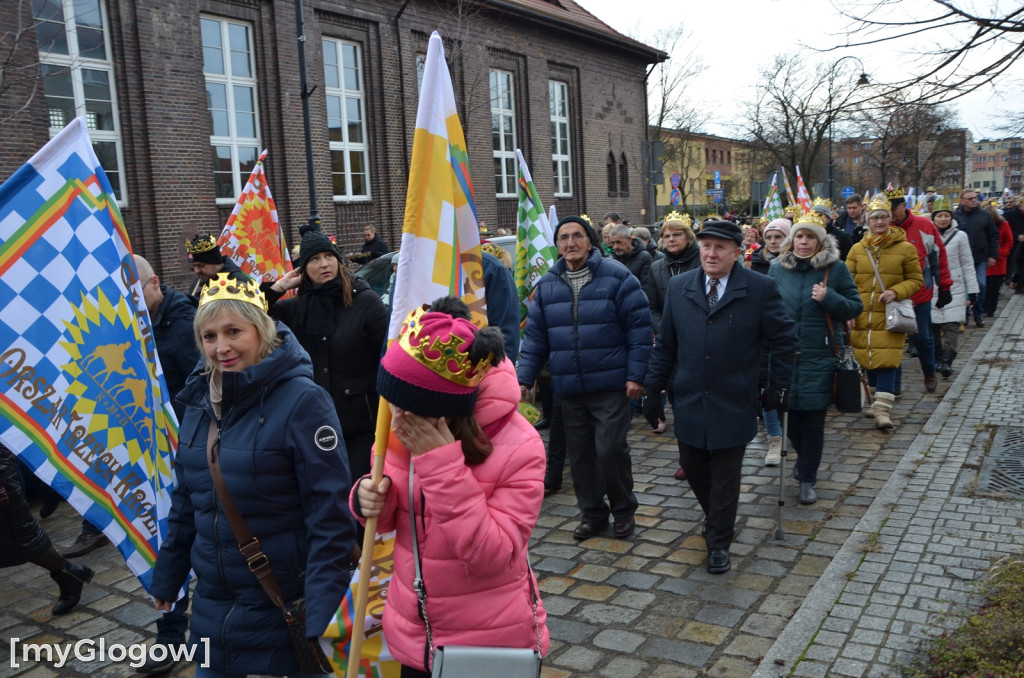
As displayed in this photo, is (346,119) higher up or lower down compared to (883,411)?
higher up

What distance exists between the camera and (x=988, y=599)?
418 cm

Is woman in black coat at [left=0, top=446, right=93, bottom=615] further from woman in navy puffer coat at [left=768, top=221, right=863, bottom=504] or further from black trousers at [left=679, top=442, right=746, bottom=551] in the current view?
woman in navy puffer coat at [left=768, top=221, right=863, bottom=504]

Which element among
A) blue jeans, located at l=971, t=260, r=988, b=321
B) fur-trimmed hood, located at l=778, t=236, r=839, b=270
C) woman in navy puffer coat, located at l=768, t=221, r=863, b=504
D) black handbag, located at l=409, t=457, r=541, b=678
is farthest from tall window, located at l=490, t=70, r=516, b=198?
black handbag, located at l=409, t=457, r=541, b=678

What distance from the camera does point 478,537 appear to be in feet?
7.08

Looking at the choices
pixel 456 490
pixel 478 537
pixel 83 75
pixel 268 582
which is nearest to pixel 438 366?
pixel 456 490

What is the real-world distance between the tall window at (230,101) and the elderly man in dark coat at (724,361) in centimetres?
1526

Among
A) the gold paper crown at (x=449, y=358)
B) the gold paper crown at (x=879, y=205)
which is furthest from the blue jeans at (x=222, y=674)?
the gold paper crown at (x=879, y=205)

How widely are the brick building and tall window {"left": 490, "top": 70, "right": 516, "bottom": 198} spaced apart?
61 mm

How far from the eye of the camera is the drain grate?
19.7ft

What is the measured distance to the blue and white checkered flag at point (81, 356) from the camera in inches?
145

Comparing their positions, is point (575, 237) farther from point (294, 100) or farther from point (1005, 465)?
point (294, 100)

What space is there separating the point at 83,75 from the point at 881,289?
48.1ft

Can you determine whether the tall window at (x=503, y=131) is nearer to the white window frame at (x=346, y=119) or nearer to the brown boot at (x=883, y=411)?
the white window frame at (x=346, y=119)

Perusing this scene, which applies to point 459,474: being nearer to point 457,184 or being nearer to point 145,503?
point 457,184
